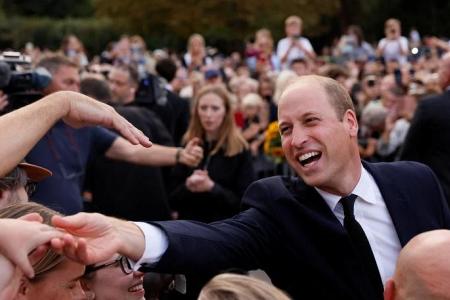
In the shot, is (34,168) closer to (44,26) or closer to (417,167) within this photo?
(417,167)

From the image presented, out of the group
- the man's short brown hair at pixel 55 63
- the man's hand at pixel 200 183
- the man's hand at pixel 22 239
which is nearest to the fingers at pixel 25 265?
the man's hand at pixel 22 239

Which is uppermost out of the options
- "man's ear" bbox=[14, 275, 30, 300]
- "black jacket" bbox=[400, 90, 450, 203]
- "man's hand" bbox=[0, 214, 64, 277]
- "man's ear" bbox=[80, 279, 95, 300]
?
"man's hand" bbox=[0, 214, 64, 277]

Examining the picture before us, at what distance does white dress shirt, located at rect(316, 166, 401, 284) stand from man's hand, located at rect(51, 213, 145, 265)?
Answer: 3.25 ft

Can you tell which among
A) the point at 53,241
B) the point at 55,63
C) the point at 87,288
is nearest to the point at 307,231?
the point at 87,288

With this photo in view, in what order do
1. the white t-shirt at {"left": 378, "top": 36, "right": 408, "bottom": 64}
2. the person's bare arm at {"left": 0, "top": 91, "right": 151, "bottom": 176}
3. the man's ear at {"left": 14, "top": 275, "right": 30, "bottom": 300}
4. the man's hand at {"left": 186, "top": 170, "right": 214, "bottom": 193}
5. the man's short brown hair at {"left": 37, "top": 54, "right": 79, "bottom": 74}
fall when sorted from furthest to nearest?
the white t-shirt at {"left": 378, "top": 36, "right": 408, "bottom": 64}
the man's hand at {"left": 186, "top": 170, "right": 214, "bottom": 193}
the man's short brown hair at {"left": 37, "top": 54, "right": 79, "bottom": 74}
the person's bare arm at {"left": 0, "top": 91, "right": 151, "bottom": 176}
the man's ear at {"left": 14, "top": 275, "right": 30, "bottom": 300}

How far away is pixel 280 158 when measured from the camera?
397 inches

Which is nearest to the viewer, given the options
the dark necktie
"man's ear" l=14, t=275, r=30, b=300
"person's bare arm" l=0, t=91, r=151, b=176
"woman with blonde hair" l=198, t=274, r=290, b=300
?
"woman with blonde hair" l=198, t=274, r=290, b=300

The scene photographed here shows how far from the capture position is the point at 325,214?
3.79m

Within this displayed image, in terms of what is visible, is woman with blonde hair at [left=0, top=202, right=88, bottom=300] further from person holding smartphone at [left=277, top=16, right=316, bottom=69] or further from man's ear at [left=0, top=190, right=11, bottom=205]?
person holding smartphone at [left=277, top=16, right=316, bottom=69]

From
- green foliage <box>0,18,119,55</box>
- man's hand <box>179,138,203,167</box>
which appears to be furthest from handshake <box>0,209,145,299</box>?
green foliage <box>0,18,119,55</box>

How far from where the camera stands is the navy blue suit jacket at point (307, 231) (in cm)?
372

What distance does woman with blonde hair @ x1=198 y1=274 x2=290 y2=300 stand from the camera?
2820 millimetres

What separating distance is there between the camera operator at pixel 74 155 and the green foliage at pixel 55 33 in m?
39.5

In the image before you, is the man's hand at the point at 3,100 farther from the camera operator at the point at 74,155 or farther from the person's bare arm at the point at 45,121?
the person's bare arm at the point at 45,121
